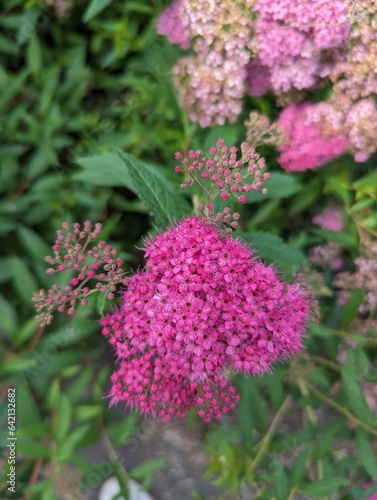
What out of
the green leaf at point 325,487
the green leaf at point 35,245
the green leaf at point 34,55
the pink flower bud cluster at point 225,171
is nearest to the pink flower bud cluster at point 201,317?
the pink flower bud cluster at point 225,171

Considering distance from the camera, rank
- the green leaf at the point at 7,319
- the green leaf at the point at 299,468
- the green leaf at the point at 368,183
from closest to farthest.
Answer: the green leaf at the point at 299,468, the green leaf at the point at 368,183, the green leaf at the point at 7,319

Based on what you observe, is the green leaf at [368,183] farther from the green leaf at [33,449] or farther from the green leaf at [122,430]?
the green leaf at [33,449]

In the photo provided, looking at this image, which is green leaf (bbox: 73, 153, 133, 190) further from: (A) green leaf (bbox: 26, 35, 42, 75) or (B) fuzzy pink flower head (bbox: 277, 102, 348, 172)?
(A) green leaf (bbox: 26, 35, 42, 75)

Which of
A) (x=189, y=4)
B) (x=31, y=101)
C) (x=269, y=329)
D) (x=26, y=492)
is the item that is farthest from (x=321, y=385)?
(x=31, y=101)

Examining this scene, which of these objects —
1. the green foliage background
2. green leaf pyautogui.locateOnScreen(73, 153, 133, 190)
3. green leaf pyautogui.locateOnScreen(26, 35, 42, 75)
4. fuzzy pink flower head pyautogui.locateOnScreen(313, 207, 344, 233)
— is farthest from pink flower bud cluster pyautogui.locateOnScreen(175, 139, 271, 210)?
green leaf pyautogui.locateOnScreen(26, 35, 42, 75)

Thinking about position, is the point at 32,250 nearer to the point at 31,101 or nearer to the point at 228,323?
the point at 31,101

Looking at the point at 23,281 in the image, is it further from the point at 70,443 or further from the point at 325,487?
the point at 325,487

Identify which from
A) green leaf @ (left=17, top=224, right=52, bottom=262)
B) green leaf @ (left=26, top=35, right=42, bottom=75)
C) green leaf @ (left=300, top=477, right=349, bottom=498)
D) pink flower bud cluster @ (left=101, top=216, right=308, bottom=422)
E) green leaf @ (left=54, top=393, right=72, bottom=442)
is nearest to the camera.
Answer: pink flower bud cluster @ (left=101, top=216, right=308, bottom=422)
